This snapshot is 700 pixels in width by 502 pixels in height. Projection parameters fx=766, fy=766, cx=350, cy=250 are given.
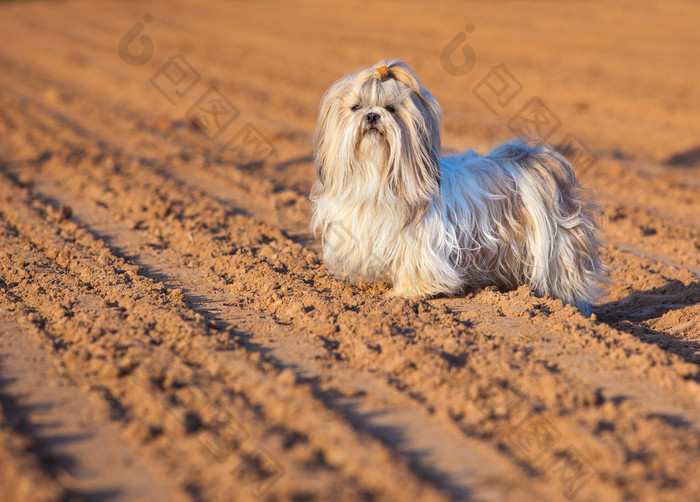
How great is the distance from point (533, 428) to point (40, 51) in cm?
1859

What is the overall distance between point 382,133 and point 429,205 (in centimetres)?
61

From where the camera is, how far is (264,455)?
10.3 ft

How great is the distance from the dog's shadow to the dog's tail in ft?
1.04

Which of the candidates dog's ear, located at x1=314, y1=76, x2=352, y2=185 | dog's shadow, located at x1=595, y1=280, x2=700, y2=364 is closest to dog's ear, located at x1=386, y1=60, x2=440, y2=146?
dog's ear, located at x1=314, y1=76, x2=352, y2=185

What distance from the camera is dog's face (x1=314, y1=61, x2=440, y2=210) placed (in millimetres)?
4754

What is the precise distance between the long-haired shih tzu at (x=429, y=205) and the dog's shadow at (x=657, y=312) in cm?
35

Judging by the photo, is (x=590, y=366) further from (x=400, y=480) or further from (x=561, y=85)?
(x=561, y=85)

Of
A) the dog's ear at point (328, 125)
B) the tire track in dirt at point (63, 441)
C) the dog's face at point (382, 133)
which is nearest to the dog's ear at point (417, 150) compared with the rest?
the dog's face at point (382, 133)

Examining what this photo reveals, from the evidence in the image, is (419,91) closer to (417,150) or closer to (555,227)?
(417,150)

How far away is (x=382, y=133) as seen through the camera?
4.77m

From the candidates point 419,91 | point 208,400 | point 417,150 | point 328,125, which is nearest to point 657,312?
point 417,150

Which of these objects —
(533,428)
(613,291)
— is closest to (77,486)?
(533,428)

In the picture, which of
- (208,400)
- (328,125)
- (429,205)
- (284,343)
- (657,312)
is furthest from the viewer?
(657,312)

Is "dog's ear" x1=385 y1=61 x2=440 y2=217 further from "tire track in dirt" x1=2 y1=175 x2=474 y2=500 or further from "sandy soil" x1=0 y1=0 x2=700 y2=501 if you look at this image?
"tire track in dirt" x1=2 y1=175 x2=474 y2=500
